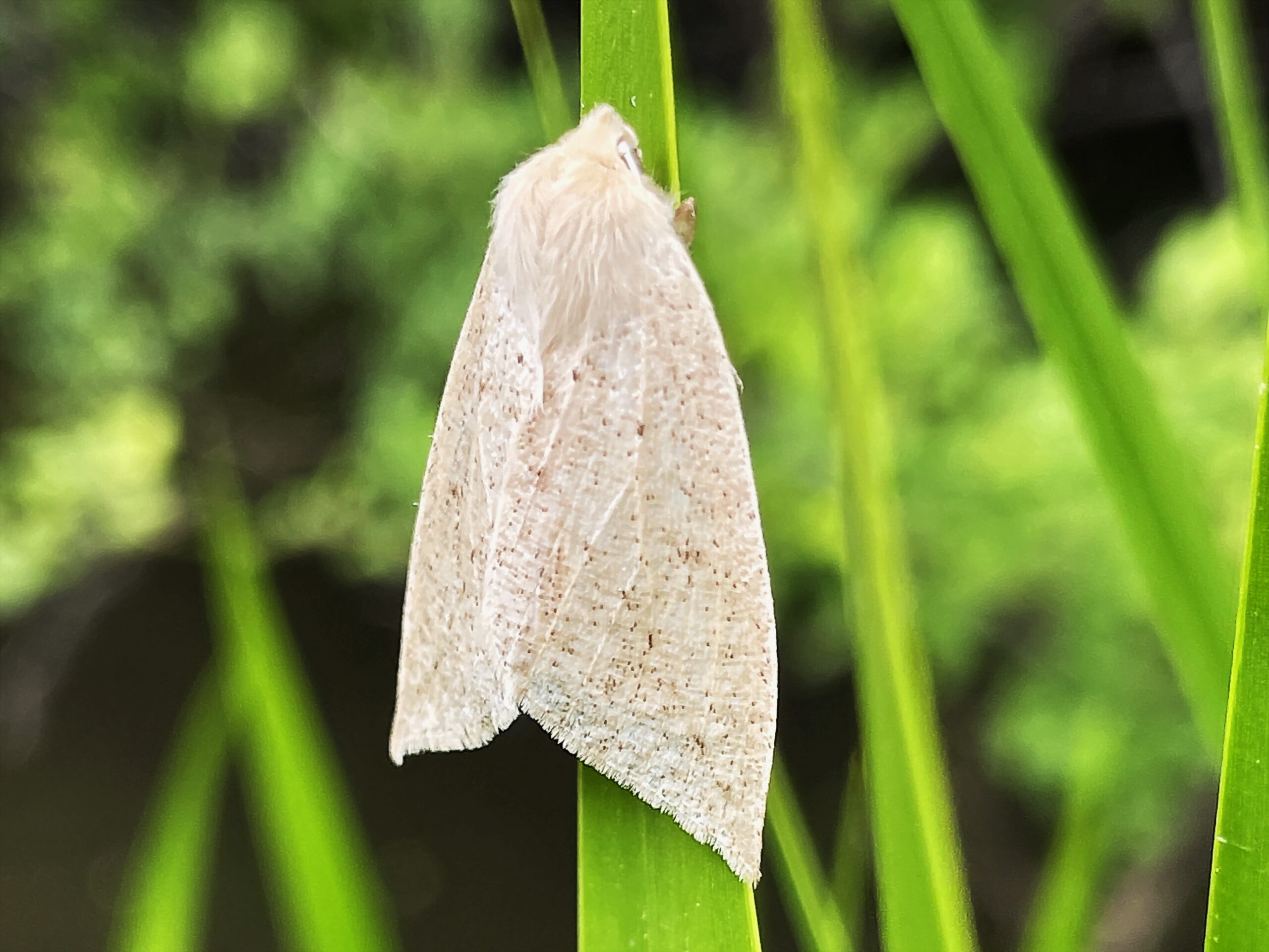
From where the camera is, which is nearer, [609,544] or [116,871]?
[609,544]

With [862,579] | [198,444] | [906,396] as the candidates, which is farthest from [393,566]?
A: [862,579]

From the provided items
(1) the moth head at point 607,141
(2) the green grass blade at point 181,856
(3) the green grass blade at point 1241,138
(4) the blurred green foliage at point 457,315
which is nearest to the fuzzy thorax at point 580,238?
(1) the moth head at point 607,141

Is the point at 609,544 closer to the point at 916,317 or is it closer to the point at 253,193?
the point at 916,317

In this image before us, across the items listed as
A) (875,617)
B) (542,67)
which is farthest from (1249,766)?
(542,67)

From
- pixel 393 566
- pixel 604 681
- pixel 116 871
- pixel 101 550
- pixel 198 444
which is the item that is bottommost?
pixel 116 871

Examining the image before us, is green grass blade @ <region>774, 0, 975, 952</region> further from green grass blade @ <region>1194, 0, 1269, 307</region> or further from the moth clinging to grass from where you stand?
green grass blade @ <region>1194, 0, 1269, 307</region>

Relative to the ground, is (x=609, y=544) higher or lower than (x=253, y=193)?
lower

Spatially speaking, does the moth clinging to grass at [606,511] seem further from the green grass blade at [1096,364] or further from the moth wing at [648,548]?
the green grass blade at [1096,364]
